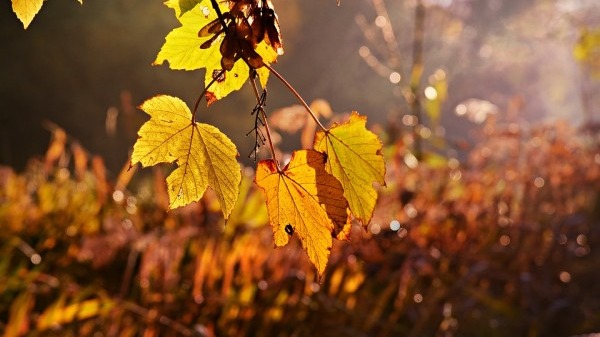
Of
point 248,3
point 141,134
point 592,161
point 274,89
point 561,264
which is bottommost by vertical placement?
point 141,134

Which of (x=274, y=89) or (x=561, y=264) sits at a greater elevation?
(x=274, y=89)

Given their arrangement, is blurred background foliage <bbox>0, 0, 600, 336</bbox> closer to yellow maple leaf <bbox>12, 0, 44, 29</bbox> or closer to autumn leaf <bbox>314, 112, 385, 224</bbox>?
autumn leaf <bbox>314, 112, 385, 224</bbox>

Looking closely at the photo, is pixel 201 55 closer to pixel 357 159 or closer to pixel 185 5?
pixel 185 5

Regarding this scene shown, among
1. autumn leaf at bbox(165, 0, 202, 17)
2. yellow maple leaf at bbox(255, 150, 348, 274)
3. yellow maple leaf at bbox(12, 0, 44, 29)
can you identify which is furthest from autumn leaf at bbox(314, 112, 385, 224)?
yellow maple leaf at bbox(12, 0, 44, 29)

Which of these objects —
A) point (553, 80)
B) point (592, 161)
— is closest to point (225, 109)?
point (592, 161)

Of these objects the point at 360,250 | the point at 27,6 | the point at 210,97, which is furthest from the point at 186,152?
the point at 360,250

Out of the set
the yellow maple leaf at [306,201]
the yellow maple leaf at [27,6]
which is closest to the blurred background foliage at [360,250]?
the yellow maple leaf at [306,201]

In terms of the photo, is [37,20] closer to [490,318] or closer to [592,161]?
[592,161]
